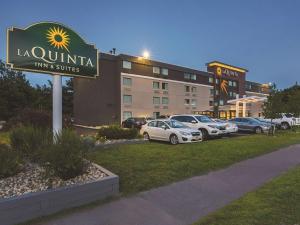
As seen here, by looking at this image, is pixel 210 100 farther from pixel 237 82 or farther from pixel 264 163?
pixel 264 163

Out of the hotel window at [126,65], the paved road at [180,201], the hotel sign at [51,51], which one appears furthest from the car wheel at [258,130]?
the hotel window at [126,65]

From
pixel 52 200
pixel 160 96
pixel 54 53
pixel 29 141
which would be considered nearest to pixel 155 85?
pixel 160 96

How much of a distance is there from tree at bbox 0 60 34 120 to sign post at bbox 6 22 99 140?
2348cm

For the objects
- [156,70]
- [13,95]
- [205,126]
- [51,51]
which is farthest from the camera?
[156,70]

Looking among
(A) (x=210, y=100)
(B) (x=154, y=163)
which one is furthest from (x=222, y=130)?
(A) (x=210, y=100)

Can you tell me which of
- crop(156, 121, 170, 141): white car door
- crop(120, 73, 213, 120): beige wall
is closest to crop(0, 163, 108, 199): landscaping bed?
crop(156, 121, 170, 141): white car door

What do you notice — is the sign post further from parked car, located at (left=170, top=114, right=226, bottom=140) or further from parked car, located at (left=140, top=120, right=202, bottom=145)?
parked car, located at (left=170, top=114, right=226, bottom=140)

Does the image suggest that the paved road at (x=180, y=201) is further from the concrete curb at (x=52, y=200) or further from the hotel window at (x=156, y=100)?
the hotel window at (x=156, y=100)

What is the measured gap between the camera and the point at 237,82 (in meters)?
66.1

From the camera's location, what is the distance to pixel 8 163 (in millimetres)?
5816

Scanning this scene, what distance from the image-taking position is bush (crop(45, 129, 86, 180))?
562cm

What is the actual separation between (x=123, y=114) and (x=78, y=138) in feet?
105

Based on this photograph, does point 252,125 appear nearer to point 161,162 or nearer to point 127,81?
point 161,162

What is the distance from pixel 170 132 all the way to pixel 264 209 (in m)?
9.98
